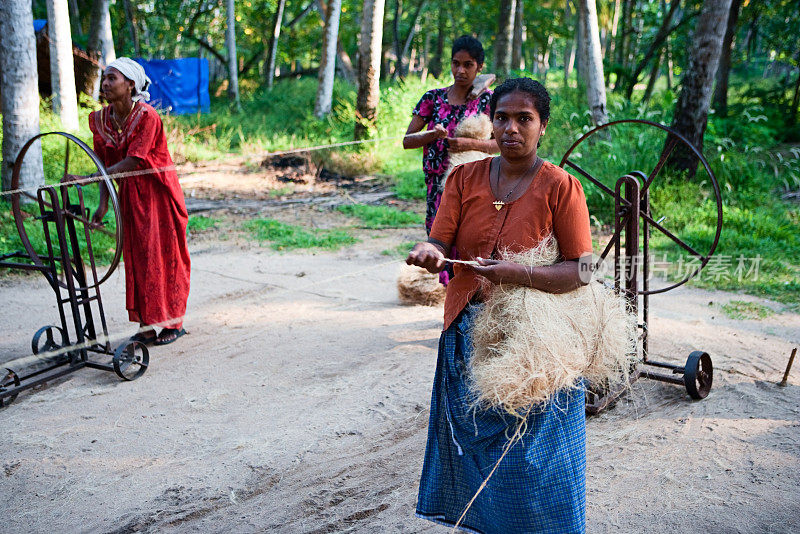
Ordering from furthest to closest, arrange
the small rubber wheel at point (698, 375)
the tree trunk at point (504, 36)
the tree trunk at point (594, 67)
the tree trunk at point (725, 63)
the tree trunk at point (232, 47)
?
the tree trunk at point (232, 47), the tree trunk at point (504, 36), the tree trunk at point (725, 63), the tree trunk at point (594, 67), the small rubber wheel at point (698, 375)

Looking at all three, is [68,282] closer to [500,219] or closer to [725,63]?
[500,219]

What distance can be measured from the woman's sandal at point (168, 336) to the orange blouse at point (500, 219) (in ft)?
9.40

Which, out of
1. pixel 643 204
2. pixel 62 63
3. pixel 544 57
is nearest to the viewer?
pixel 643 204

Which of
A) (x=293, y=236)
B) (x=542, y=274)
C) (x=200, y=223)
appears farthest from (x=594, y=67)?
(x=542, y=274)

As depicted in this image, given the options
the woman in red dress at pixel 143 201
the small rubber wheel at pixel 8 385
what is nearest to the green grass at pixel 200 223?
the woman in red dress at pixel 143 201

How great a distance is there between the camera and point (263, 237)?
7297mm

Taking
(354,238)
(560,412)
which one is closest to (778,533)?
(560,412)

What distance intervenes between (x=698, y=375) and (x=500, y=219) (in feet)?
6.84

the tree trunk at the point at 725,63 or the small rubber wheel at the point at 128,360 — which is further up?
the tree trunk at the point at 725,63

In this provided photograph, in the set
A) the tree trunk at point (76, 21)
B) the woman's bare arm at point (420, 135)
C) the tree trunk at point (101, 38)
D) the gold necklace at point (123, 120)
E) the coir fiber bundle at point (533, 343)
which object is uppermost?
the tree trunk at point (76, 21)

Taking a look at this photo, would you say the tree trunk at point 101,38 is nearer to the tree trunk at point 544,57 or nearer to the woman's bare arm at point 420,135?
the woman's bare arm at point 420,135

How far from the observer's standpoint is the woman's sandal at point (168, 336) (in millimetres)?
4430

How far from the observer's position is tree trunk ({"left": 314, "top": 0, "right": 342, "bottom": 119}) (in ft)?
38.7

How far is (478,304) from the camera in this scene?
2.14 m
